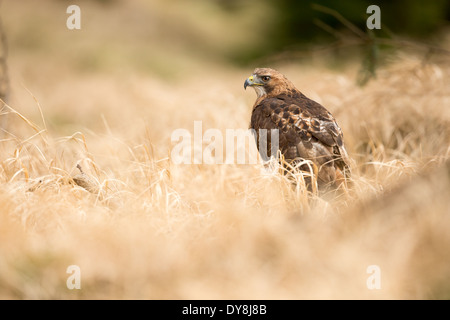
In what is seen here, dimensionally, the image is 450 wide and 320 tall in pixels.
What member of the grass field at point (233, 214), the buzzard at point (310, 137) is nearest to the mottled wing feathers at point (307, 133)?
the buzzard at point (310, 137)

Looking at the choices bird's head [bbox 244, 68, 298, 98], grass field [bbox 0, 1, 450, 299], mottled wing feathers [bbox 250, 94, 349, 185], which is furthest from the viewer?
bird's head [bbox 244, 68, 298, 98]

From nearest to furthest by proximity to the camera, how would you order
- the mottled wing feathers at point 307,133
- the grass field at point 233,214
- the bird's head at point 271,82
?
the grass field at point 233,214
the mottled wing feathers at point 307,133
the bird's head at point 271,82

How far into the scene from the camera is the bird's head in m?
4.28

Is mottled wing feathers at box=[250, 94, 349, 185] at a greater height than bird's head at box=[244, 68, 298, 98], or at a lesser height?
lesser

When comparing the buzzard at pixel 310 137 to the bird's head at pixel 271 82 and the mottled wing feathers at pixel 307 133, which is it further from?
the bird's head at pixel 271 82

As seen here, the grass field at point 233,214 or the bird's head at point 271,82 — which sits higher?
the bird's head at point 271,82

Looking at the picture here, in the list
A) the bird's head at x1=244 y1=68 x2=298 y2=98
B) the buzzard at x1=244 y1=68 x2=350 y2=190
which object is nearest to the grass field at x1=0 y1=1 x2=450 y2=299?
the buzzard at x1=244 y1=68 x2=350 y2=190

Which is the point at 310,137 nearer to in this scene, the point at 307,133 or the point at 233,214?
the point at 307,133

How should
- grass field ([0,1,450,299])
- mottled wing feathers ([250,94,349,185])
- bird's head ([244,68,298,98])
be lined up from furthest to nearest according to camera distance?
bird's head ([244,68,298,98]) → mottled wing feathers ([250,94,349,185]) → grass field ([0,1,450,299])

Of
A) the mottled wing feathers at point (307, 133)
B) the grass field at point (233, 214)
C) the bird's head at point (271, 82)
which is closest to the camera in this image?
the grass field at point (233, 214)

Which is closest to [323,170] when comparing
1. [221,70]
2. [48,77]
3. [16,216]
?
[16,216]

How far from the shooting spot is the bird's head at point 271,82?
4.28 meters

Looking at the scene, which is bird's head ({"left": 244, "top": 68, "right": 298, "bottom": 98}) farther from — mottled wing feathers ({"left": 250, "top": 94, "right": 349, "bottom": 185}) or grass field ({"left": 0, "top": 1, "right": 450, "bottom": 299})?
grass field ({"left": 0, "top": 1, "right": 450, "bottom": 299})

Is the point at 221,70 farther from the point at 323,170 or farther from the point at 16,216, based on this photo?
the point at 16,216
